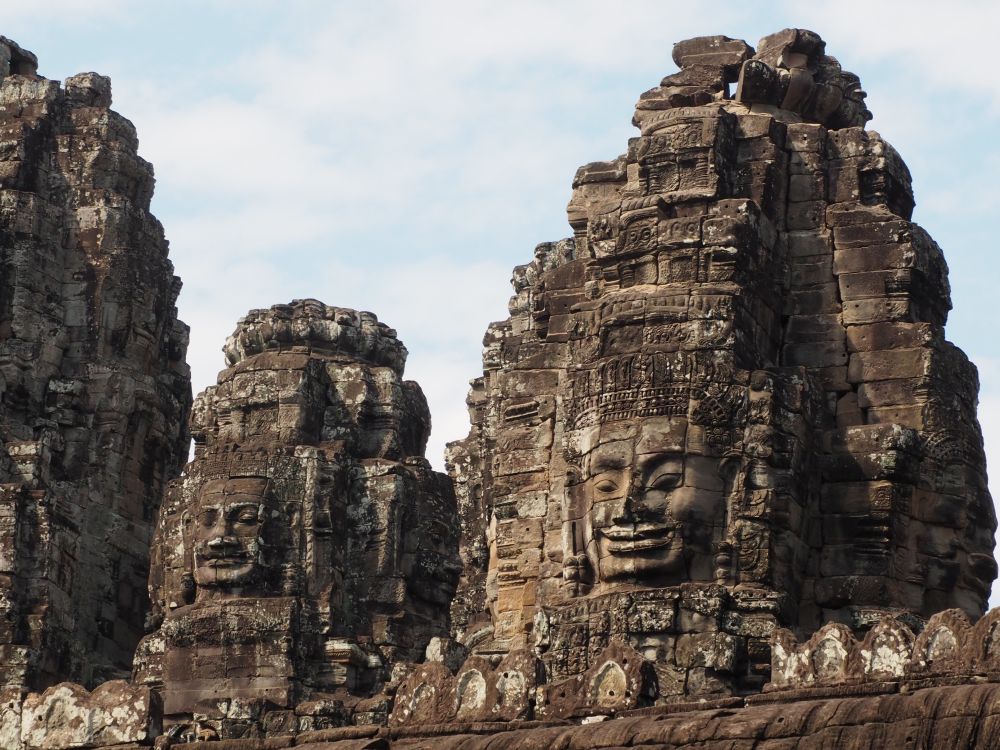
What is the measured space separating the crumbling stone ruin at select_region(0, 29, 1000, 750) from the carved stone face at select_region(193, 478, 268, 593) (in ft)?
0.14

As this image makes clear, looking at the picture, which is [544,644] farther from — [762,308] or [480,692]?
[762,308]

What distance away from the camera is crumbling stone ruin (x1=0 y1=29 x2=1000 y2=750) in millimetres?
35969

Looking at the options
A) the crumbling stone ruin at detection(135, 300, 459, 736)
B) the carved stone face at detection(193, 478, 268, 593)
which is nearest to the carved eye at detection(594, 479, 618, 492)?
the crumbling stone ruin at detection(135, 300, 459, 736)

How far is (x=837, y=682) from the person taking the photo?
34312 millimetres

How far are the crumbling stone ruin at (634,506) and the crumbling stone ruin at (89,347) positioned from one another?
66 centimetres

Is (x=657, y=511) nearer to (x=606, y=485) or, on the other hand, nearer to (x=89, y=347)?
(x=606, y=485)

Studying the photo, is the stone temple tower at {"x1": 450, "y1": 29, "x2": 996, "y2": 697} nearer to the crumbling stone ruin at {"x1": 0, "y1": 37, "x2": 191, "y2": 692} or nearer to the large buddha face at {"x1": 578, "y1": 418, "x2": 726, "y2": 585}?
the large buddha face at {"x1": 578, "y1": 418, "x2": 726, "y2": 585}

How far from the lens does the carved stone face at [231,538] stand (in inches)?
1880

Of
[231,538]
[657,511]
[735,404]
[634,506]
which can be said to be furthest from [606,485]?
[231,538]

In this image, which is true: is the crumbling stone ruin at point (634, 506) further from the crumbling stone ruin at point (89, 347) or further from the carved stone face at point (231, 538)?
the crumbling stone ruin at point (89, 347)

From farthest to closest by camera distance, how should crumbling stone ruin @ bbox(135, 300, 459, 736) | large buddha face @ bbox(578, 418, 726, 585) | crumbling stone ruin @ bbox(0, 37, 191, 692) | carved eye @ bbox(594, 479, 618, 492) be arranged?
crumbling stone ruin @ bbox(0, 37, 191, 692), crumbling stone ruin @ bbox(135, 300, 459, 736), carved eye @ bbox(594, 479, 618, 492), large buddha face @ bbox(578, 418, 726, 585)

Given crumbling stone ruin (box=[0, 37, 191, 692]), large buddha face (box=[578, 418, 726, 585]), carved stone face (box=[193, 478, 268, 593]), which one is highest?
crumbling stone ruin (box=[0, 37, 191, 692])

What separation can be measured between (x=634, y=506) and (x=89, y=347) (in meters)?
16.6

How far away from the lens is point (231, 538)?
157 feet
